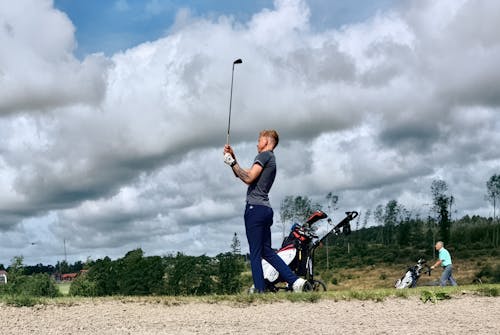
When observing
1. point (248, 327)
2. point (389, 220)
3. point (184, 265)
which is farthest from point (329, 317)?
point (389, 220)

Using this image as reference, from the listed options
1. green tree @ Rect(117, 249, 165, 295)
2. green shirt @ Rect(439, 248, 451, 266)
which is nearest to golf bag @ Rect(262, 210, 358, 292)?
green shirt @ Rect(439, 248, 451, 266)

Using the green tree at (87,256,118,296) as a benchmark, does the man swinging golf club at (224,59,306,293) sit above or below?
above

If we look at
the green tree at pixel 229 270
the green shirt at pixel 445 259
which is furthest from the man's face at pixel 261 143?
the green tree at pixel 229 270

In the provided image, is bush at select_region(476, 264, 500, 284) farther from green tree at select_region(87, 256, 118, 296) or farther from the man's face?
the man's face

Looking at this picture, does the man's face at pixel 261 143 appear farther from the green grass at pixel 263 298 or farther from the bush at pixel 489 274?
the bush at pixel 489 274

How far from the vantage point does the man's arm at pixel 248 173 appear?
11688mm

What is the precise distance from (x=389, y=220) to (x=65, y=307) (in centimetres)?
13150

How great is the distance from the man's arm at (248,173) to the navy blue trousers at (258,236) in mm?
472

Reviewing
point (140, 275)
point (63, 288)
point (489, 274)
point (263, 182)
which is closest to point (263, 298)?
point (263, 182)

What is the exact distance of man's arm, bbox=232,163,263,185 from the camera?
38.3 ft

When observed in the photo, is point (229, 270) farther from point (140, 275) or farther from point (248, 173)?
point (248, 173)

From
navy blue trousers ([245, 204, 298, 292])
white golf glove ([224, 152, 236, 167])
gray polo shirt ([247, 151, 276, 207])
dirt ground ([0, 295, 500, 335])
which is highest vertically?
white golf glove ([224, 152, 236, 167])

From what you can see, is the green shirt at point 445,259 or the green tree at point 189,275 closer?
the green shirt at point 445,259

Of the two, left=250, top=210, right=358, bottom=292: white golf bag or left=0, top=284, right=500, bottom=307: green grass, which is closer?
left=0, top=284, right=500, bottom=307: green grass
